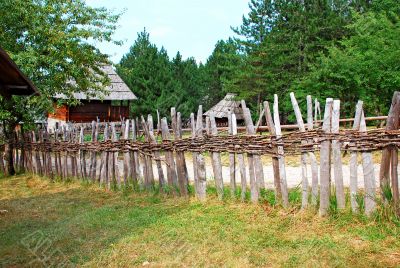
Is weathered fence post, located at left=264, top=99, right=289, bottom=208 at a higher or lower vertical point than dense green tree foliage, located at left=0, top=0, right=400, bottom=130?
lower

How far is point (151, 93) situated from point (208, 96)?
9549 mm

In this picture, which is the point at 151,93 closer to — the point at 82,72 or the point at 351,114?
the point at 351,114

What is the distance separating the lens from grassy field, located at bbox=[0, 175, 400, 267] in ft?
12.4

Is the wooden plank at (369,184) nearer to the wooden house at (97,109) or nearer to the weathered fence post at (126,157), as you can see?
the weathered fence post at (126,157)

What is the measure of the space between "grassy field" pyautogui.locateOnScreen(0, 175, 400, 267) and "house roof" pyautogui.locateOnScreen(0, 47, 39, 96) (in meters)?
2.22

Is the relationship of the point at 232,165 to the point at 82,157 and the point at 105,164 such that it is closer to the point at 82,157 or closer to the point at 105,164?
the point at 105,164

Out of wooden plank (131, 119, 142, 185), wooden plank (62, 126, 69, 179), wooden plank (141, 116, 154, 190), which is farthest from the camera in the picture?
wooden plank (62, 126, 69, 179)

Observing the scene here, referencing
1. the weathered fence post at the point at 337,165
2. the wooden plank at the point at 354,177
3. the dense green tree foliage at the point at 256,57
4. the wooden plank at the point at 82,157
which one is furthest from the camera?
the dense green tree foliage at the point at 256,57

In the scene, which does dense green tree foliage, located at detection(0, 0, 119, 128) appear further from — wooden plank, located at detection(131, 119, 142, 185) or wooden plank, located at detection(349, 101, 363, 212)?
wooden plank, located at detection(349, 101, 363, 212)

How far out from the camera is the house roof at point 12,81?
540 cm

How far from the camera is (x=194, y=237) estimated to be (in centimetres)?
447

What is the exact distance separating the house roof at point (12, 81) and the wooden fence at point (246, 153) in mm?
2100

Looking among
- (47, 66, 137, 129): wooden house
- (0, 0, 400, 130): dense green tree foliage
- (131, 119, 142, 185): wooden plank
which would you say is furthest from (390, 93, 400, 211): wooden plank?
(47, 66, 137, 129): wooden house

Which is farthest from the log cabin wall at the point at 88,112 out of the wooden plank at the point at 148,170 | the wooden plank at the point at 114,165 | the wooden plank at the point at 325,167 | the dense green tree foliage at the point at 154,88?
A: the wooden plank at the point at 325,167
